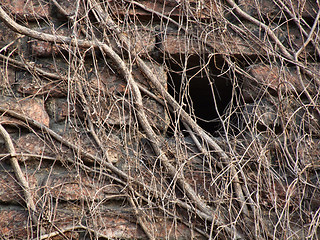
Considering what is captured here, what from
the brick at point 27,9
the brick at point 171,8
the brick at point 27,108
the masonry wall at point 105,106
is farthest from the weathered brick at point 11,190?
the brick at point 171,8

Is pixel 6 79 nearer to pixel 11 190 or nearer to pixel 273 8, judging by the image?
pixel 11 190

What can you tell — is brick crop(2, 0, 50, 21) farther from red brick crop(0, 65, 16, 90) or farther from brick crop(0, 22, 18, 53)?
red brick crop(0, 65, 16, 90)

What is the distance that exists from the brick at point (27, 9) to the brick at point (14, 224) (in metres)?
0.89

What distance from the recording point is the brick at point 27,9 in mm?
2057

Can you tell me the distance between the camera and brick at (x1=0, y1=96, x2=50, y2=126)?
194cm

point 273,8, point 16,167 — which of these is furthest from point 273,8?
point 16,167

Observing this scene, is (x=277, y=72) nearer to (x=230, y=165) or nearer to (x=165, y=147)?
(x=230, y=165)

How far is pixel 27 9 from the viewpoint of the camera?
2072mm

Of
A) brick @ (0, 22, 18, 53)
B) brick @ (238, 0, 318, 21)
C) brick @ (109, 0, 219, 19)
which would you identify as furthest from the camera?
brick @ (238, 0, 318, 21)

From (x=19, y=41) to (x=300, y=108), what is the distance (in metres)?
1.37

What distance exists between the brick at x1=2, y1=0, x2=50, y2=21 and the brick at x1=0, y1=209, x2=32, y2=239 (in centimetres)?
89

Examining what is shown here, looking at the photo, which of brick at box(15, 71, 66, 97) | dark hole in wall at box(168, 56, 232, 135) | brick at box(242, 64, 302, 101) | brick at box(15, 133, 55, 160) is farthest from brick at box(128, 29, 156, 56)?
brick at box(15, 133, 55, 160)

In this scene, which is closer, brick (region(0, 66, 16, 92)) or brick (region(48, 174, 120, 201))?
brick (region(48, 174, 120, 201))

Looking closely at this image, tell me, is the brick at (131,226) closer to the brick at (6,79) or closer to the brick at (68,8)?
the brick at (6,79)
